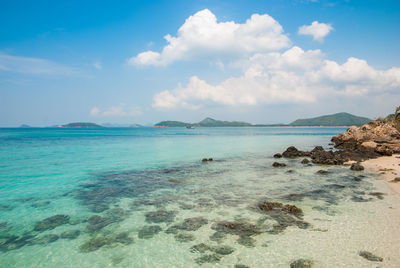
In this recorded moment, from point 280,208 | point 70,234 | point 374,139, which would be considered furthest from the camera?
point 374,139

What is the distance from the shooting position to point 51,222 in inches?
355

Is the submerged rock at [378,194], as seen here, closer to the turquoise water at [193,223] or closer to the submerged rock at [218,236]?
the turquoise water at [193,223]

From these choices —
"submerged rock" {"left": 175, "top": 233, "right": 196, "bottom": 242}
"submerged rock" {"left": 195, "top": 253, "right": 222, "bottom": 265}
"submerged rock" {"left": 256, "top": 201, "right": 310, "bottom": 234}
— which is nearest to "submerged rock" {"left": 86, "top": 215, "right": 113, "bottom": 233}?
"submerged rock" {"left": 175, "top": 233, "right": 196, "bottom": 242}

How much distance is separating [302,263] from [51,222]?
9927 millimetres

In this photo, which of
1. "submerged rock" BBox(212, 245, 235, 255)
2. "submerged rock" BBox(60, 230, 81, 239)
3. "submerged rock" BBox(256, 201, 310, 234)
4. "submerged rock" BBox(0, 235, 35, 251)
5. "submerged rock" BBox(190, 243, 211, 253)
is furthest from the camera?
"submerged rock" BBox(256, 201, 310, 234)

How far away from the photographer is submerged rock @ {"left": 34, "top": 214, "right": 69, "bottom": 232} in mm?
8539

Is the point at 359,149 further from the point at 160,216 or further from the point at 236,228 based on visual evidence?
the point at 160,216

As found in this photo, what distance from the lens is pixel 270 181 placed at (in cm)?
1519

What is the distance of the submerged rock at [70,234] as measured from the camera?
774 cm

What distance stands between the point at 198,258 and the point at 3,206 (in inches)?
439

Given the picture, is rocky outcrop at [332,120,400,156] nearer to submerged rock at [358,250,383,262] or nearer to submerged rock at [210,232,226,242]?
submerged rock at [358,250,383,262]

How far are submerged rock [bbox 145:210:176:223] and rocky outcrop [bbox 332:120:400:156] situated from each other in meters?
28.7

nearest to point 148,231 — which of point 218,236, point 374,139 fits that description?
point 218,236

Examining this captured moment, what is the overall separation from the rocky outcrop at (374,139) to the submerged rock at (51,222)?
1296 inches
